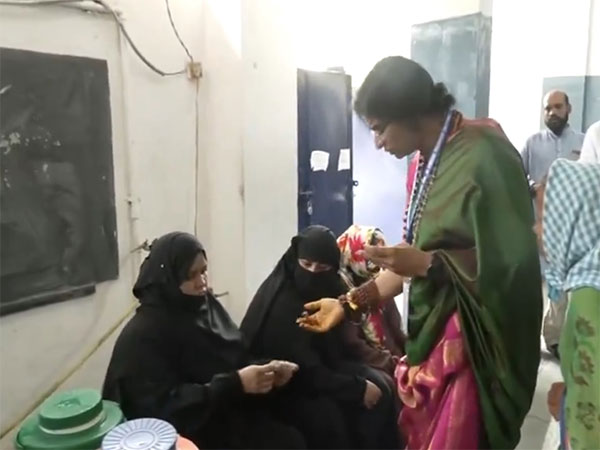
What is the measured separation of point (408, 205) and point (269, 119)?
1474 millimetres

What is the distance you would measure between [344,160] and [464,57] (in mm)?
955

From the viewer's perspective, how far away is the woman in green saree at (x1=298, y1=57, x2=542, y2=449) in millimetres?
1116

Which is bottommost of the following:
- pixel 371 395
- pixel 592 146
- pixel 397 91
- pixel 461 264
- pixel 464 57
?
pixel 371 395

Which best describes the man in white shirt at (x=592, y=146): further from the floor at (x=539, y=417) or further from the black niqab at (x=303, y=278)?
the black niqab at (x=303, y=278)

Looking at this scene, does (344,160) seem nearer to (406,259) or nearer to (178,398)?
(178,398)

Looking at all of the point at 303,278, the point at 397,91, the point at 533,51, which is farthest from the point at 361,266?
the point at 533,51

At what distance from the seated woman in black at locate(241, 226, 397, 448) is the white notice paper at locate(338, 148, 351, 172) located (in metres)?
1.36

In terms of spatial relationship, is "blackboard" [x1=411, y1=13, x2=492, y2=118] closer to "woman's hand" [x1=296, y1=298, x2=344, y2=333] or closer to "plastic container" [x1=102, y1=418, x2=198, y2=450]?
"woman's hand" [x1=296, y1=298, x2=344, y2=333]

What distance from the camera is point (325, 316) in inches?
55.1

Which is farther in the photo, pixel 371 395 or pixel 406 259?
pixel 371 395

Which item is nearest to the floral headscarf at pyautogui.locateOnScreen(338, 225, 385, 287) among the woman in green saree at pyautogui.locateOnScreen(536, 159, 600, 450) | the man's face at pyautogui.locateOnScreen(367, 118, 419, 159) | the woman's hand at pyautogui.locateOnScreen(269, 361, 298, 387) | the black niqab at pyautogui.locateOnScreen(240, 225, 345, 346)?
the black niqab at pyautogui.locateOnScreen(240, 225, 345, 346)

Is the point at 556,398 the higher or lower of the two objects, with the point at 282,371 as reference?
higher

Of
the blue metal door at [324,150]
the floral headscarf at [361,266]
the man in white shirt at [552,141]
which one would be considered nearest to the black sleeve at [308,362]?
the floral headscarf at [361,266]

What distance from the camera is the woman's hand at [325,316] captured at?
54.1 inches
